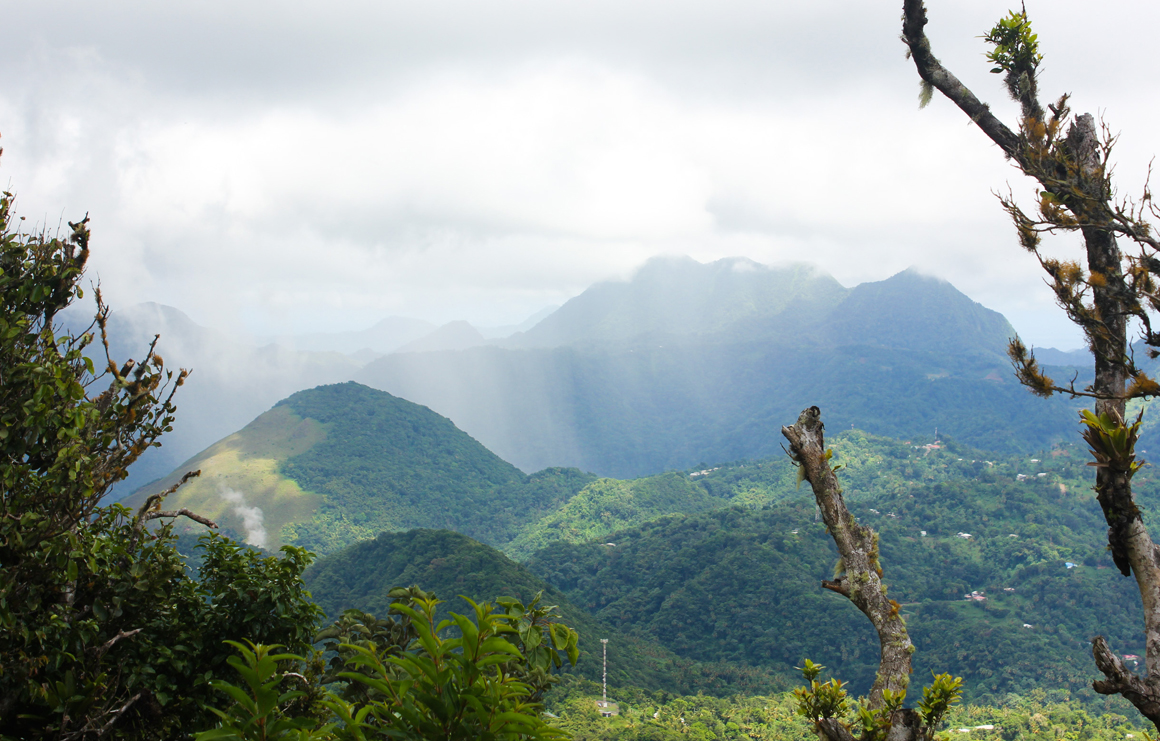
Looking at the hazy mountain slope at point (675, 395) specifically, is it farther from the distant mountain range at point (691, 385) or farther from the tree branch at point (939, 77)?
the tree branch at point (939, 77)

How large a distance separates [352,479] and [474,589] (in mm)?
44154

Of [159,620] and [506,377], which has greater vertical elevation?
[506,377]

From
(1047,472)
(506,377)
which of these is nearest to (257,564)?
(1047,472)

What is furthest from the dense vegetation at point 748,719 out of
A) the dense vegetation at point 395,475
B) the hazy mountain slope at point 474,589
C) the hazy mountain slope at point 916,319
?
the hazy mountain slope at point 916,319

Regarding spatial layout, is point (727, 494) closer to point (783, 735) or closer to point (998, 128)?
point (783, 735)

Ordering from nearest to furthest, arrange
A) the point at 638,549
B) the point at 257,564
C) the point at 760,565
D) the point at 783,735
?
1. the point at 257,564
2. the point at 783,735
3. the point at 760,565
4. the point at 638,549

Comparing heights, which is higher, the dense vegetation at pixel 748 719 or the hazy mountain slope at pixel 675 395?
the hazy mountain slope at pixel 675 395

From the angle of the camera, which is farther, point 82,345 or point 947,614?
point 947,614

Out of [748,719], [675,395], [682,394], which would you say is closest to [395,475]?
[748,719]

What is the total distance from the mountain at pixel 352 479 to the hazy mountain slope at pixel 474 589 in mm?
17583

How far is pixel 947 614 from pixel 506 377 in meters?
147

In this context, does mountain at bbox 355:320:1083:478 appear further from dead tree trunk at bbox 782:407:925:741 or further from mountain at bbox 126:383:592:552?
dead tree trunk at bbox 782:407:925:741

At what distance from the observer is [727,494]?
90.1 meters

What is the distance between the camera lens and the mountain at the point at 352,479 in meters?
69.5
